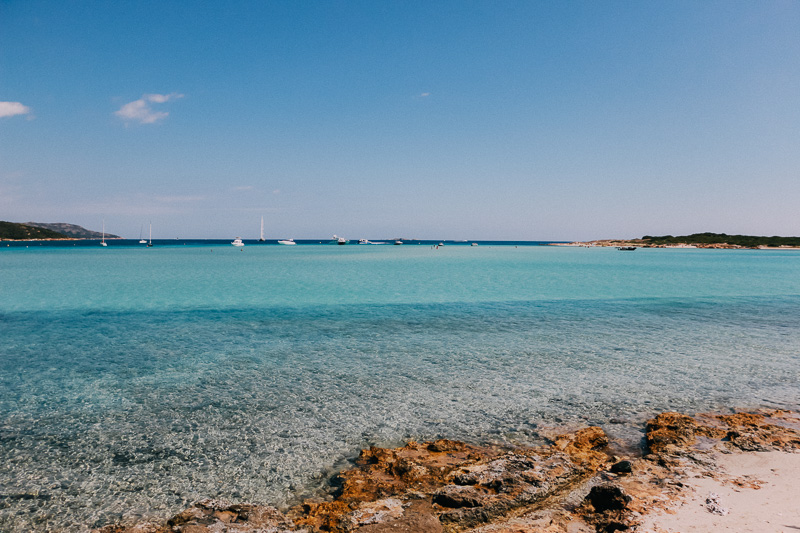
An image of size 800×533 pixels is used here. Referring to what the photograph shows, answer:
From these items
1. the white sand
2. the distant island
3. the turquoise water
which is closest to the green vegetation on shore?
the distant island

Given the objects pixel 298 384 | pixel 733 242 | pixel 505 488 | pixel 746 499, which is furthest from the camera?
pixel 733 242

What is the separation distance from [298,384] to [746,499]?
9.64m

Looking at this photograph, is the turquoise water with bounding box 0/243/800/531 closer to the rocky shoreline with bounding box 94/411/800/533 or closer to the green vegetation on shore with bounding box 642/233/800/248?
the rocky shoreline with bounding box 94/411/800/533

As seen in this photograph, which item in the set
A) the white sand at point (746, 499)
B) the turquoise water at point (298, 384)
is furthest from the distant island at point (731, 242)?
the white sand at point (746, 499)

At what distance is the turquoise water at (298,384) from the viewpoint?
741 cm

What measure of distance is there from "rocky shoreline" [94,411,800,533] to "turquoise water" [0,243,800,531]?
611 mm

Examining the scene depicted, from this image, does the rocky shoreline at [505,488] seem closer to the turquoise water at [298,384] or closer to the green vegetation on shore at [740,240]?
the turquoise water at [298,384]

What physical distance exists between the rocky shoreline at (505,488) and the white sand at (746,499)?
13 centimetres

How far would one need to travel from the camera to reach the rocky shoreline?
5703mm

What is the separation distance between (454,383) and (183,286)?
107 feet

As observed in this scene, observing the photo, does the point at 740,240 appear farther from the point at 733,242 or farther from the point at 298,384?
the point at 298,384

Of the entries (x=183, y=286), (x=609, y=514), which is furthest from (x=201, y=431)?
(x=183, y=286)

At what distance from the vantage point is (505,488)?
20.9ft

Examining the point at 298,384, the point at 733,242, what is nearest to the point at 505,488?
the point at 298,384
